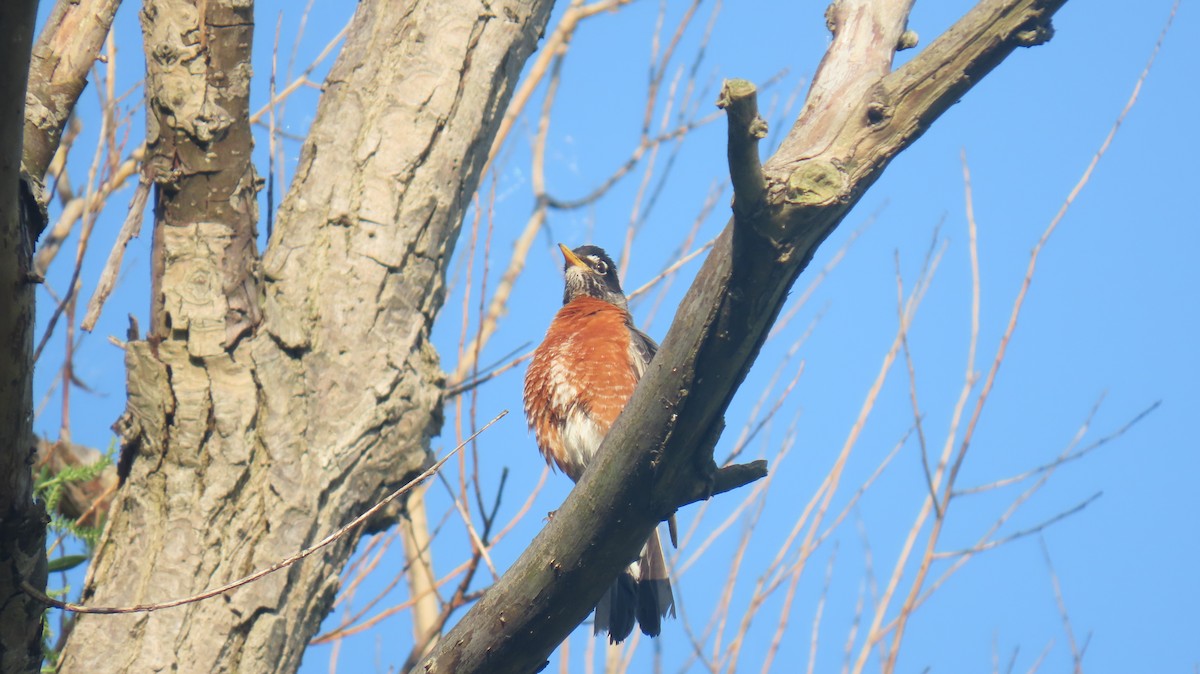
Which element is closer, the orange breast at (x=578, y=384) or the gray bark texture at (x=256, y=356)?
the gray bark texture at (x=256, y=356)

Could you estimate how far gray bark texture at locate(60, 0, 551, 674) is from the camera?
3.88m

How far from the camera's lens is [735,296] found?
2.48 meters

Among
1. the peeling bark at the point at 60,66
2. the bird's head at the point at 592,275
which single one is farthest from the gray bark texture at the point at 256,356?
the bird's head at the point at 592,275

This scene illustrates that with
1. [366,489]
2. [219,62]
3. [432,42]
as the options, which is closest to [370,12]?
[432,42]

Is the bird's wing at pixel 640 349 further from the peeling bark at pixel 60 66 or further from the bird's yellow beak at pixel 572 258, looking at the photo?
the peeling bark at pixel 60 66

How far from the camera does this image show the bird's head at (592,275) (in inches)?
292

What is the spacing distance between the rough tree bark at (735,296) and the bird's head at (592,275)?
14.6 feet

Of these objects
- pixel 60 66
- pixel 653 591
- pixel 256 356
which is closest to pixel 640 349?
pixel 653 591

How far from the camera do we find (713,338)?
8.37 ft

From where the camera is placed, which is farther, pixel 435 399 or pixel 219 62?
pixel 435 399

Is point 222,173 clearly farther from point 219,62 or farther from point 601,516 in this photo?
point 601,516

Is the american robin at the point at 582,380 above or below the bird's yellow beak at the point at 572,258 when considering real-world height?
below

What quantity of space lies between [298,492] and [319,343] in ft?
2.07

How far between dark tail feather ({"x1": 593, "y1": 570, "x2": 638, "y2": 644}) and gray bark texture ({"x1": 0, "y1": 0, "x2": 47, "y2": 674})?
2452mm
